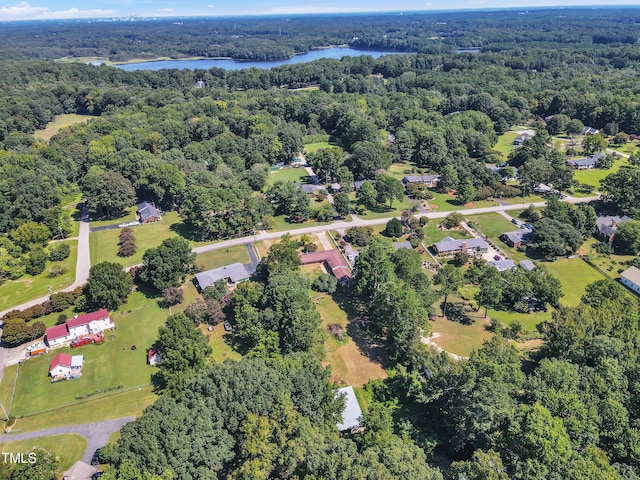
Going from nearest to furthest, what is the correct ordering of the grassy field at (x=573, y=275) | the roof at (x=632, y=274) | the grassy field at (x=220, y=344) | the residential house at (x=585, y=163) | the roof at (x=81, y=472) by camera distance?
1. the roof at (x=81, y=472)
2. the grassy field at (x=220, y=344)
3. the grassy field at (x=573, y=275)
4. the roof at (x=632, y=274)
5. the residential house at (x=585, y=163)

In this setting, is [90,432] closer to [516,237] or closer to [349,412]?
[349,412]

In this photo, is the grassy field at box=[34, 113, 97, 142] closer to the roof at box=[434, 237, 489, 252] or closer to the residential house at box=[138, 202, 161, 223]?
the residential house at box=[138, 202, 161, 223]

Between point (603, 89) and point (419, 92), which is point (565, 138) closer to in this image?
point (603, 89)

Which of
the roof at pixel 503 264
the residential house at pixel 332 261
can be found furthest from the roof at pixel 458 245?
the residential house at pixel 332 261

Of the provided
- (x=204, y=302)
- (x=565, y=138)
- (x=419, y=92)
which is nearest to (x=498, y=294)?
(x=204, y=302)

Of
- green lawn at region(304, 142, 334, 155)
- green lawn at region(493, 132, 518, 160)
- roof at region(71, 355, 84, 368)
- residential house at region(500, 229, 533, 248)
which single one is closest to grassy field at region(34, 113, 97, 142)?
green lawn at region(304, 142, 334, 155)

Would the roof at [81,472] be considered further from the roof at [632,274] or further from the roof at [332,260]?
the roof at [632,274]

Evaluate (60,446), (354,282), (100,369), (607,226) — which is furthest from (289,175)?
(60,446)
